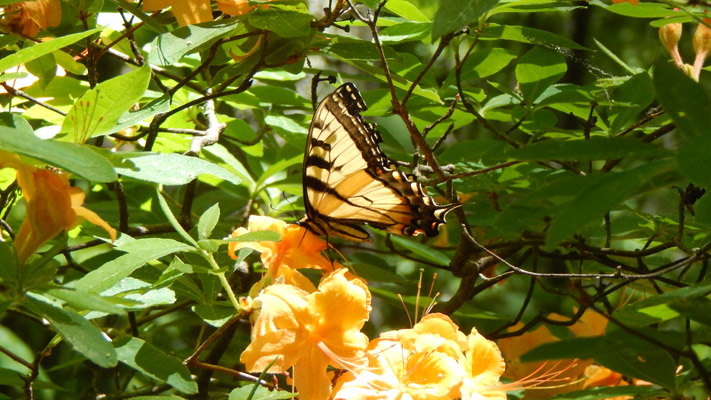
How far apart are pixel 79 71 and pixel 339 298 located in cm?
66

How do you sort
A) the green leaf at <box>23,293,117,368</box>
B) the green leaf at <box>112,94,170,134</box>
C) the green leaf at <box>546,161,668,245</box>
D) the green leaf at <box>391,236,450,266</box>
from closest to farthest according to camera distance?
the green leaf at <box>546,161,668,245</box>, the green leaf at <box>23,293,117,368</box>, the green leaf at <box>112,94,170,134</box>, the green leaf at <box>391,236,450,266</box>

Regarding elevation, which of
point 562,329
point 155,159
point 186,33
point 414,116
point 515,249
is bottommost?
point 562,329

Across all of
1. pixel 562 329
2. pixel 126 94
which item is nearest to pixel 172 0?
pixel 126 94

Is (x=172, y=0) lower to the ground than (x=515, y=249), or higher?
higher

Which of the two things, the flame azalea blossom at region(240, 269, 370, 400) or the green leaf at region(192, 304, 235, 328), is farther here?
the green leaf at region(192, 304, 235, 328)

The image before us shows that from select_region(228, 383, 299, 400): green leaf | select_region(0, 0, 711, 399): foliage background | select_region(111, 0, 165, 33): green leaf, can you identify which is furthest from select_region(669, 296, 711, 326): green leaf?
select_region(111, 0, 165, 33): green leaf

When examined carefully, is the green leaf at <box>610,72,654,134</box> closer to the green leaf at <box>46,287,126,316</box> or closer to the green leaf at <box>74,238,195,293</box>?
the green leaf at <box>74,238,195,293</box>

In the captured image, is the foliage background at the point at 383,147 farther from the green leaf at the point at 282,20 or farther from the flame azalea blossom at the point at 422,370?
the flame azalea blossom at the point at 422,370

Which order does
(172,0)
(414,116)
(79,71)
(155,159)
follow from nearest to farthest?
(155,159)
(172,0)
(79,71)
(414,116)

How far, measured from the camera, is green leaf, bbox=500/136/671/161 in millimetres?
574

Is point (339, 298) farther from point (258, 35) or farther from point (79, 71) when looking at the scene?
point (79, 71)

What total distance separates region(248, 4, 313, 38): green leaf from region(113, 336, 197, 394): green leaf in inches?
16.9

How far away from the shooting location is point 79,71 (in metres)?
1.29

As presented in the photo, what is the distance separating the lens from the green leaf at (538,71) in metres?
1.31
